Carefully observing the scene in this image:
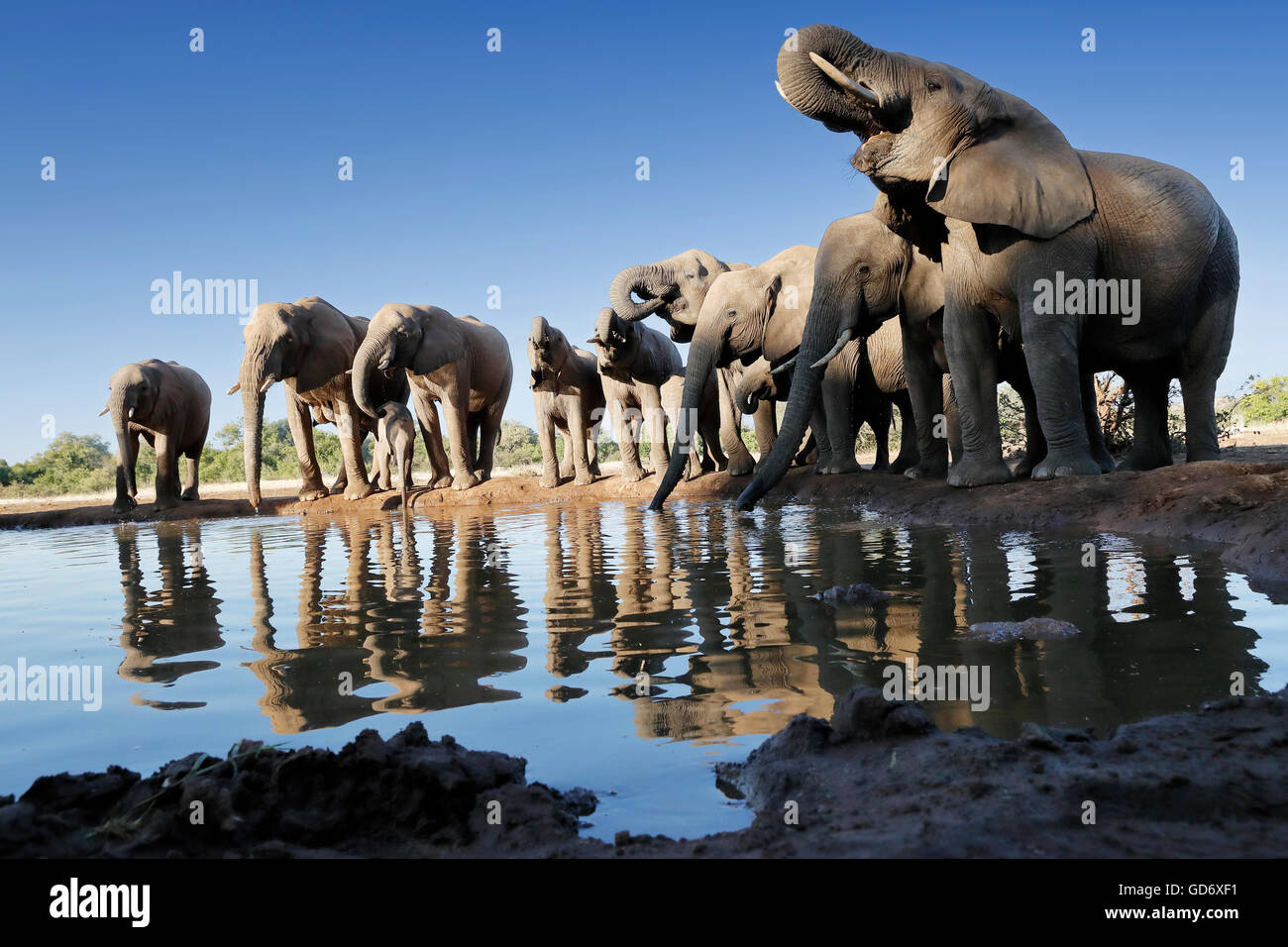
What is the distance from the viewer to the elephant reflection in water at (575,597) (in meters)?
4.11

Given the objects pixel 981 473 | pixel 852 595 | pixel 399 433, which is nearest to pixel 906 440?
pixel 981 473

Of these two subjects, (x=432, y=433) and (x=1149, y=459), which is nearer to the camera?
(x=1149, y=459)

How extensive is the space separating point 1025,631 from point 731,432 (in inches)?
504

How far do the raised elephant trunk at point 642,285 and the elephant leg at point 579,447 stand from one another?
4.23 m

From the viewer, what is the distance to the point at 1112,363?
31.2ft

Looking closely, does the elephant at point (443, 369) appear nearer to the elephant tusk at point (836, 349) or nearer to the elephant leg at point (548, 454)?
the elephant leg at point (548, 454)

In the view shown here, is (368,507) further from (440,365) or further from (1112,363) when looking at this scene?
(1112,363)

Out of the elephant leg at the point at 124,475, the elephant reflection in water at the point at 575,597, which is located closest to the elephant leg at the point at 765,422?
the elephant reflection in water at the point at 575,597

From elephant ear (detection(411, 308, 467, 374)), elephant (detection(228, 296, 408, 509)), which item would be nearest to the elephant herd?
elephant ear (detection(411, 308, 467, 374))

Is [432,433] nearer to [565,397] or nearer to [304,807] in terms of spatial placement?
[565,397]

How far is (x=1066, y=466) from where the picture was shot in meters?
8.66

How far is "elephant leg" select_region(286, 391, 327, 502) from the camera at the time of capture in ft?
65.7
